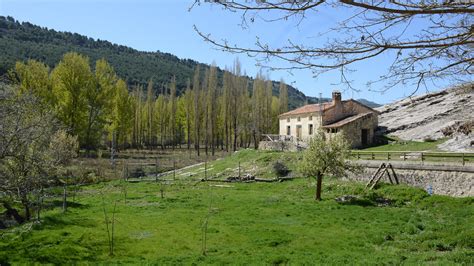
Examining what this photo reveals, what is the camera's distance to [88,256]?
1090cm

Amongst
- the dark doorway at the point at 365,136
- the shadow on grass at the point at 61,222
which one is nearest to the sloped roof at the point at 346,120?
the dark doorway at the point at 365,136

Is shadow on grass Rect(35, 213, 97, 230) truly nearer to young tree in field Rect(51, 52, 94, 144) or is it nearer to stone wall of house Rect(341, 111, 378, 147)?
stone wall of house Rect(341, 111, 378, 147)

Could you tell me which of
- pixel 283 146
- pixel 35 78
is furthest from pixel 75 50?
pixel 283 146

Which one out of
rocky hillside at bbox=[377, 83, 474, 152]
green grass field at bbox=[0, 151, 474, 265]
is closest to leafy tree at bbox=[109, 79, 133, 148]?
green grass field at bbox=[0, 151, 474, 265]

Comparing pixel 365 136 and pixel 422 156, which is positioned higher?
pixel 365 136

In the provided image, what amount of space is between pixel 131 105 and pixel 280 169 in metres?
37.3

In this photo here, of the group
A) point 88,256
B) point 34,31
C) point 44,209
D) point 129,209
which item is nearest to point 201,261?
point 88,256

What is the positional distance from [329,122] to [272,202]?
20970 millimetres

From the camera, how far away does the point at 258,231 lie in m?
13.9

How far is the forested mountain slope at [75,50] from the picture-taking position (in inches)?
4601

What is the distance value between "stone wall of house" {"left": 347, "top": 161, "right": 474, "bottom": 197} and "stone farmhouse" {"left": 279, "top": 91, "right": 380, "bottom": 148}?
12464 mm

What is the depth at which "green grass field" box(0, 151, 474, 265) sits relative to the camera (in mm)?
10688

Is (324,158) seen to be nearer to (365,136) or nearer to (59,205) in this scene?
(59,205)

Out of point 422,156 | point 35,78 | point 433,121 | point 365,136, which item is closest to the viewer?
point 422,156
